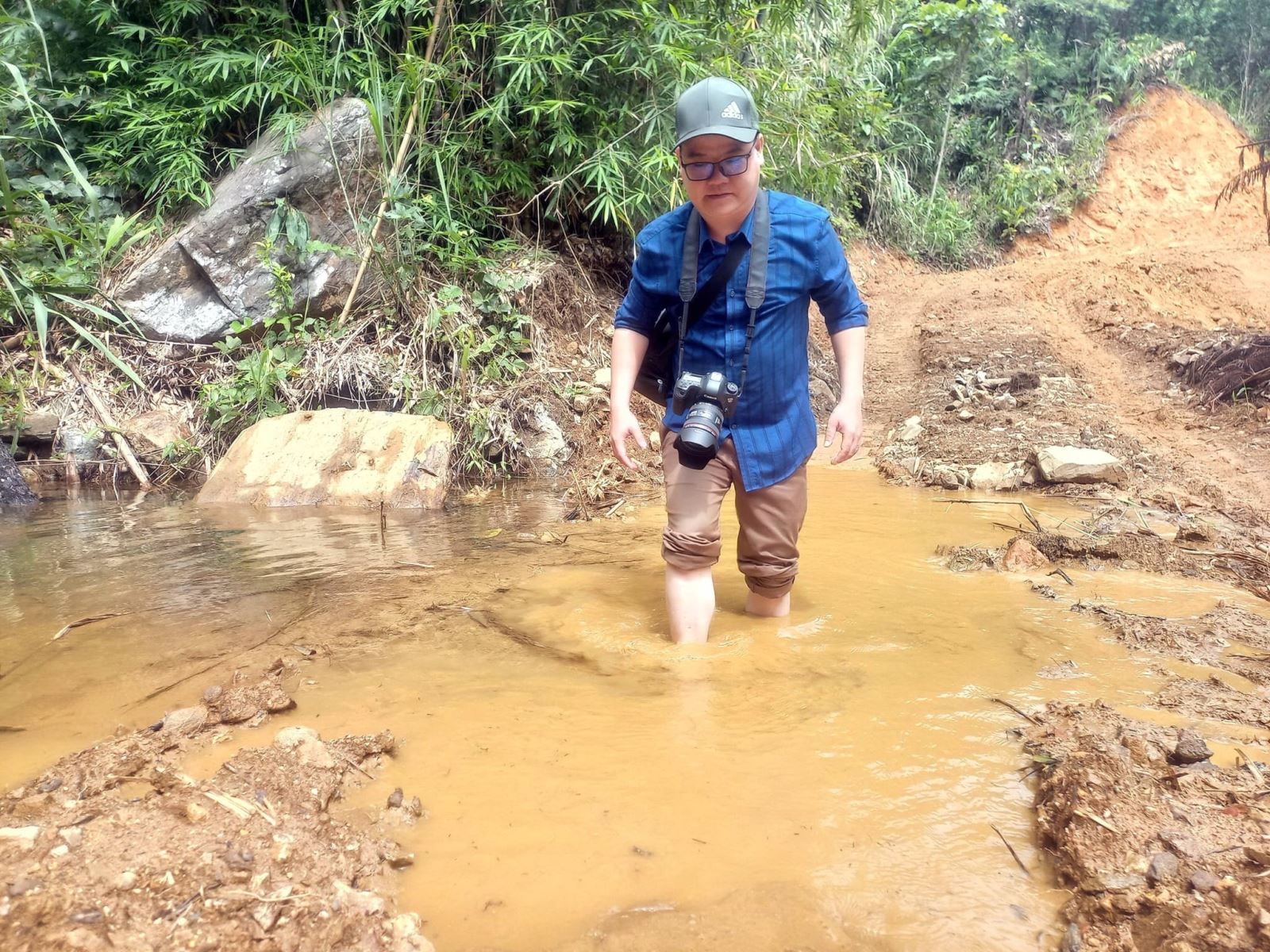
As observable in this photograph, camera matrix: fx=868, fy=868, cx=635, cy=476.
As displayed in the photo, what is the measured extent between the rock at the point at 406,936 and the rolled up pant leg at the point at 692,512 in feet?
4.42

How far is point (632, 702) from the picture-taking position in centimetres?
217

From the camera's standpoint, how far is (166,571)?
3.32 meters

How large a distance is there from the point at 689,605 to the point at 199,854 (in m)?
1.45

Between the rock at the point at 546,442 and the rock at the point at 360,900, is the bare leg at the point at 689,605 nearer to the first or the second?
the rock at the point at 360,900

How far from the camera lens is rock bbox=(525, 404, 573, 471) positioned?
5.38 metres

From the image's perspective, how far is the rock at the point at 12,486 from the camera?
190 inches

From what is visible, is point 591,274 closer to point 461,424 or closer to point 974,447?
point 461,424

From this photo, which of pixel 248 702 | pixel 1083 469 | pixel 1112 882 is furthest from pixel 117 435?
pixel 1112 882

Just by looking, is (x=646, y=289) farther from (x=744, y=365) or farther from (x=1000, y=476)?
(x=1000, y=476)

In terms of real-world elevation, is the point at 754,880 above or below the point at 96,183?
below

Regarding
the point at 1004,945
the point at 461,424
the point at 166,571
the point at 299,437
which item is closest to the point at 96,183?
the point at 299,437

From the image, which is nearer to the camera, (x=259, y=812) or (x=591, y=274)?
(x=259, y=812)

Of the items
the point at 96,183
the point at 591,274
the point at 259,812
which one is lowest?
the point at 259,812

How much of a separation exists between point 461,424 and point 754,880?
414 centimetres
